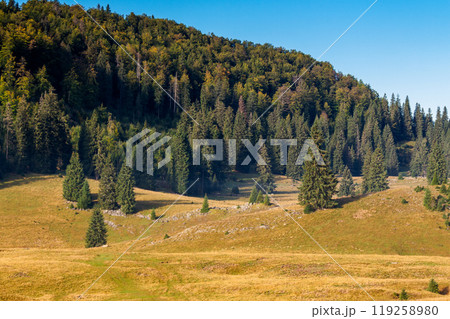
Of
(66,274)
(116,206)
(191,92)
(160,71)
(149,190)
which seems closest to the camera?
(66,274)

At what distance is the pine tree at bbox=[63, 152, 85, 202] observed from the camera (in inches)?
3474

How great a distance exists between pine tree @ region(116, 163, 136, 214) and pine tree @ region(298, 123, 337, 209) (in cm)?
3604

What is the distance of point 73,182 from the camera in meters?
88.9

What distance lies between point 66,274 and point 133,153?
7370 cm

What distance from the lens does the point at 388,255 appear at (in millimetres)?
50625

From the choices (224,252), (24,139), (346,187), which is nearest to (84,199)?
(24,139)

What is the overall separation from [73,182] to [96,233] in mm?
27309

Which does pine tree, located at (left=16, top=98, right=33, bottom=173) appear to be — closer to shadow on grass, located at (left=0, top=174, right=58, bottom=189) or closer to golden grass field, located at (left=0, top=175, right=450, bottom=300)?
shadow on grass, located at (left=0, top=174, right=58, bottom=189)

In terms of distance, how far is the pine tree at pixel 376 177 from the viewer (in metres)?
109

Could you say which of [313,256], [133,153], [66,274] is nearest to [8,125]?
[133,153]

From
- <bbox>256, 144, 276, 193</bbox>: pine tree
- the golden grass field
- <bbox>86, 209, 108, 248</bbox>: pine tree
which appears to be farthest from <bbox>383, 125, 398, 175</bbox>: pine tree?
<bbox>86, 209, 108, 248</bbox>: pine tree

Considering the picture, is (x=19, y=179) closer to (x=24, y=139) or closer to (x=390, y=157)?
(x=24, y=139)

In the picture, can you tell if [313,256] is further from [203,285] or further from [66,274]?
[66,274]

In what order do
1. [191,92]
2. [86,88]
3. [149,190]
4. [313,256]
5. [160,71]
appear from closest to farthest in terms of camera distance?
1. [313,256]
2. [149,190]
3. [86,88]
4. [160,71]
5. [191,92]
